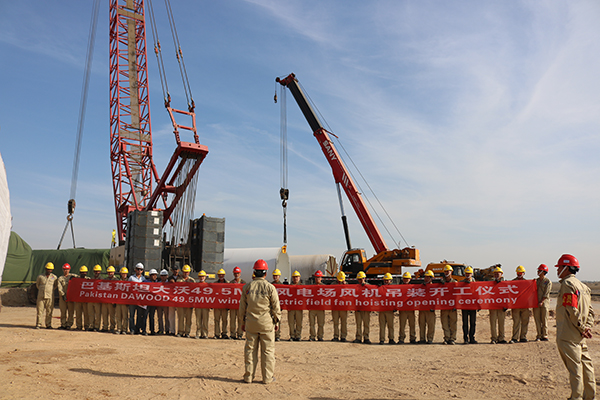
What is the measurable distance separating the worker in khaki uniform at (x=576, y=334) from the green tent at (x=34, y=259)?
25039mm

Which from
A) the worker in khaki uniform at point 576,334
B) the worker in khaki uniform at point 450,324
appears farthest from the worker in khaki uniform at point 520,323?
the worker in khaki uniform at point 576,334

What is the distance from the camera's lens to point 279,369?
7.32 meters

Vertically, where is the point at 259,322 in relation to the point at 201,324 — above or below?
above

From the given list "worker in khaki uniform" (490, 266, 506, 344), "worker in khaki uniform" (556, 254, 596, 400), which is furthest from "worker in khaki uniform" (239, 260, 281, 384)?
"worker in khaki uniform" (490, 266, 506, 344)

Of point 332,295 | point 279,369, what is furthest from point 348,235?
point 279,369

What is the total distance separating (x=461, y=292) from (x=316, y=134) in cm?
1574

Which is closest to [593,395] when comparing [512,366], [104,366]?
[512,366]

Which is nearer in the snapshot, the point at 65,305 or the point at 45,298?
the point at 45,298

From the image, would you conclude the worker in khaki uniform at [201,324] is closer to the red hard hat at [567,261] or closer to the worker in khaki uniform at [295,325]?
the worker in khaki uniform at [295,325]

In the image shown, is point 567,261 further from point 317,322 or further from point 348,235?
point 348,235

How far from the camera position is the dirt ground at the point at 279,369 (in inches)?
230

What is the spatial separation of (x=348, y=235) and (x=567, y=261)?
60.7 feet

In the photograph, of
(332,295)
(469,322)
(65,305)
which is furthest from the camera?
(65,305)

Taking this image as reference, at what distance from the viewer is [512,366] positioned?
Result: 7.56 m
